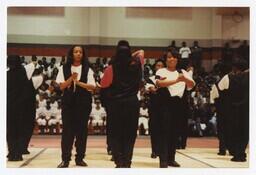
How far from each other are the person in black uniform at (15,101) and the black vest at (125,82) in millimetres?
1675

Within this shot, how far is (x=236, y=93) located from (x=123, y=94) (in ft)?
7.19

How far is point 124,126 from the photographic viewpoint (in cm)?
544

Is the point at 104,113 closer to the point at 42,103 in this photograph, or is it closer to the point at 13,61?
the point at 42,103

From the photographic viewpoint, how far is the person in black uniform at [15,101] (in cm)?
648

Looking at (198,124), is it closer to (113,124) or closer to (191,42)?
(191,42)

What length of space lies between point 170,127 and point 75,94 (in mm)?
1186

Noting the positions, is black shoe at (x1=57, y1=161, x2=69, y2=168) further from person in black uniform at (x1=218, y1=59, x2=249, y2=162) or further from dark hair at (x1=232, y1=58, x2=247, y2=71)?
dark hair at (x1=232, y1=58, x2=247, y2=71)

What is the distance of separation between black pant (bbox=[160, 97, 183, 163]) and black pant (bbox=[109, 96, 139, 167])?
47cm

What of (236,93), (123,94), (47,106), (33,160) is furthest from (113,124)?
(47,106)

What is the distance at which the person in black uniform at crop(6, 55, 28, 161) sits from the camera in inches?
255

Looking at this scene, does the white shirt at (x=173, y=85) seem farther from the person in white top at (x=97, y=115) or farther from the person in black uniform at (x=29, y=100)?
the person in white top at (x=97, y=115)

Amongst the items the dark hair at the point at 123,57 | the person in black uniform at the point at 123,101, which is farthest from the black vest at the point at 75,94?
the dark hair at the point at 123,57

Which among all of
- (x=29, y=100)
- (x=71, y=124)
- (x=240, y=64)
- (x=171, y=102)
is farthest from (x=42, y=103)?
(x=171, y=102)
